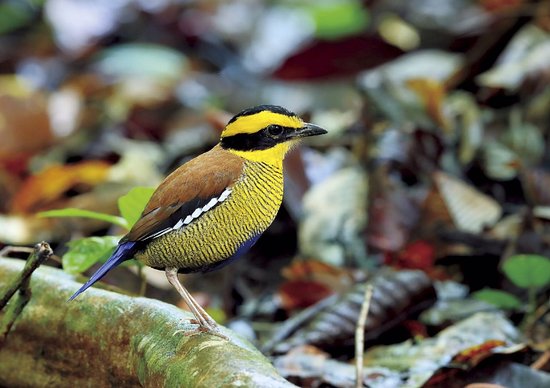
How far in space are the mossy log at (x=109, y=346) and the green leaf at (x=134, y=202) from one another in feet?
1.08

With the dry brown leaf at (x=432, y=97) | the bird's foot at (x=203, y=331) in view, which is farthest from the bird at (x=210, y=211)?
the dry brown leaf at (x=432, y=97)

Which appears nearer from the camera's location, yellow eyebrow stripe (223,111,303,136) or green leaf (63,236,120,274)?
yellow eyebrow stripe (223,111,303,136)

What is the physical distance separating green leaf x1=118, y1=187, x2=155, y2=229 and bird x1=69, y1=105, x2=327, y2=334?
15 cm

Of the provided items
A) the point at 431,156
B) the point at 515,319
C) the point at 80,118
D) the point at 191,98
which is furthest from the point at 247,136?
the point at 191,98

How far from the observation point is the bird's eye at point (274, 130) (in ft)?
11.1

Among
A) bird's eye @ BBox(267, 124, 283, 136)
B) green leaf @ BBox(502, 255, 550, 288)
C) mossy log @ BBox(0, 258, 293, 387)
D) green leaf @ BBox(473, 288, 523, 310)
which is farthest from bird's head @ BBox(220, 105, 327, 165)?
green leaf @ BBox(473, 288, 523, 310)

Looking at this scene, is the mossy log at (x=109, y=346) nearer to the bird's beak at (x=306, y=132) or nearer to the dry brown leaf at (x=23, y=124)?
the bird's beak at (x=306, y=132)

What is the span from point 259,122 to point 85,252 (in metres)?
0.82

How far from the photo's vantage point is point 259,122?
3.34 meters

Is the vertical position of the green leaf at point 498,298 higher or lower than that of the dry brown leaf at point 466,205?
higher

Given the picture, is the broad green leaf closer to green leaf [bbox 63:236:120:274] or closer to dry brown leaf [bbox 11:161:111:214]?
dry brown leaf [bbox 11:161:111:214]

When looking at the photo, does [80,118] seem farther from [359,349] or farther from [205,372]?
[205,372]

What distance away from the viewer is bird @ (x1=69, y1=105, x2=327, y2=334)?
3275mm

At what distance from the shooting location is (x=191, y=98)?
9445 millimetres
